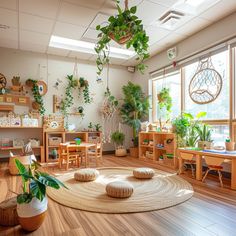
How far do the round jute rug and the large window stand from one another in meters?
1.33

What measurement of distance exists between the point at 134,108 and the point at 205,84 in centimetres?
221

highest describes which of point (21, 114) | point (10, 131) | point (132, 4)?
point (132, 4)

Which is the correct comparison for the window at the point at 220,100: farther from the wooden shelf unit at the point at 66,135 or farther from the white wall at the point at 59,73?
the wooden shelf unit at the point at 66,135

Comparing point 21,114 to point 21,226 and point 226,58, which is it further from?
point 226,58

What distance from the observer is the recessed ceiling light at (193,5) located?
3121 millimetres

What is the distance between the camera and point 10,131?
501 centimetres

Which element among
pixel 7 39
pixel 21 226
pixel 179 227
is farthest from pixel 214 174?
pixel 7 39

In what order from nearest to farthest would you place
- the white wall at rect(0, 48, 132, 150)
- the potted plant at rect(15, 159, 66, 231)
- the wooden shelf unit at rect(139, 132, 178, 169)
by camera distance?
the potted plant at rect(15, 159, 66, 231) < the wooden shelf unit at rect(139, 132, 178, 169) < the white wall at rect(0, 48, 132, 150)

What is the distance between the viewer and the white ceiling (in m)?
3.14

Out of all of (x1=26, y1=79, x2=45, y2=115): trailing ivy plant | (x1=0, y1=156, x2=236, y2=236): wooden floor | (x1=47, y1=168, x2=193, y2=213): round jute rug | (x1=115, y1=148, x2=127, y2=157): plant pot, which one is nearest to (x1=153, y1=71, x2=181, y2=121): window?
(x1=115, y1=148, x2=127, y2=157): plant pot

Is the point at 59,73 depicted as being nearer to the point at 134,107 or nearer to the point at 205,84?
the point at 134,107

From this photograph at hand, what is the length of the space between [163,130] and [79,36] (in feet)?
10.0

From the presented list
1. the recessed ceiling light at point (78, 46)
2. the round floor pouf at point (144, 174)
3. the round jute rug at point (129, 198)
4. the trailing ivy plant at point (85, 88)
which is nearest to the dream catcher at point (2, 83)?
the recessed ceiling light at point (78, 46)

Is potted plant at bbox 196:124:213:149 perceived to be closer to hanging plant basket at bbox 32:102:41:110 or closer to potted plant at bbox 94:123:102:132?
potted plant at bbox 94:123:102:132
